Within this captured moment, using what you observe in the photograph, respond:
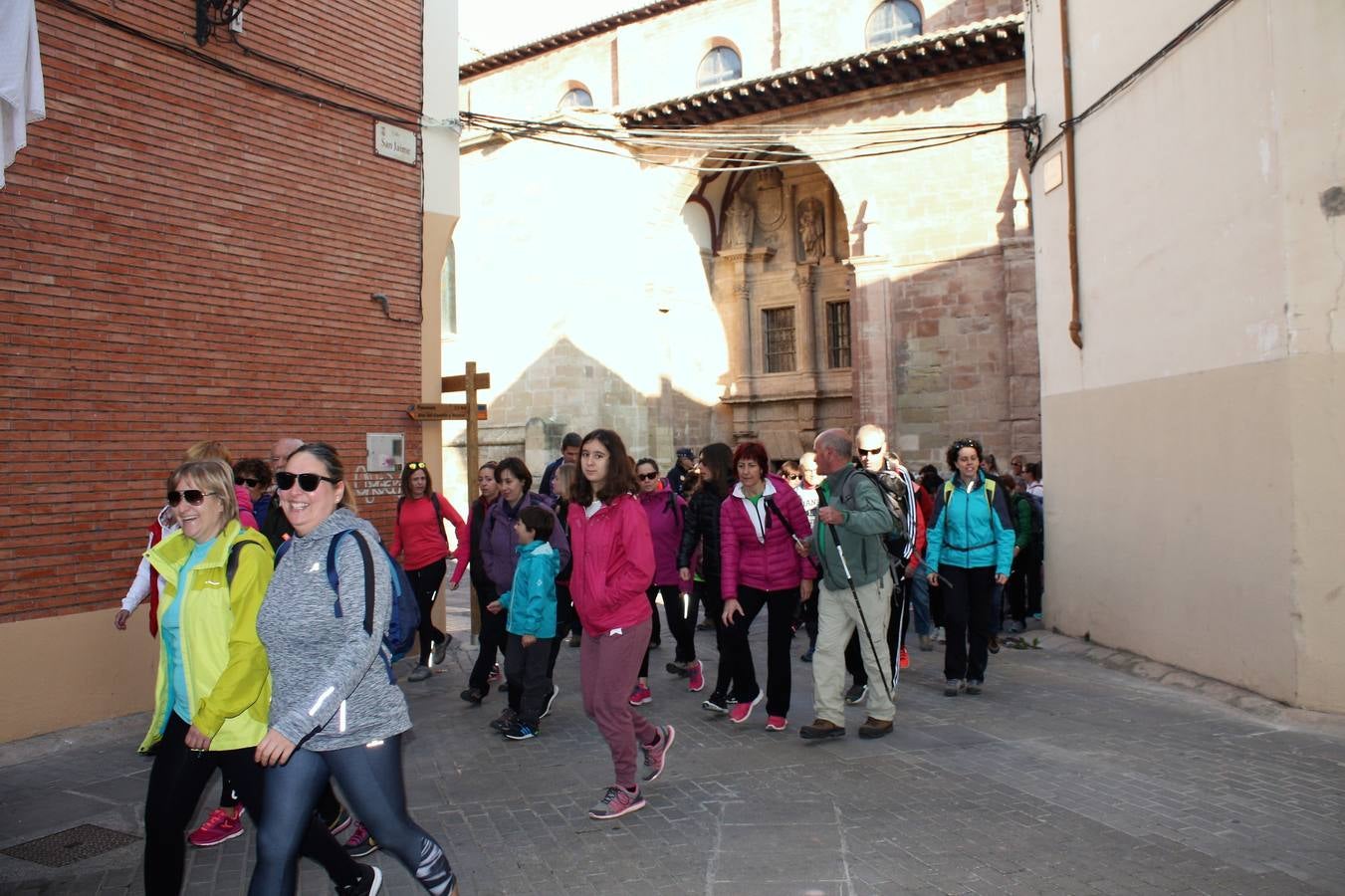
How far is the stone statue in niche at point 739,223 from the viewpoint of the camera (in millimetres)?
25109

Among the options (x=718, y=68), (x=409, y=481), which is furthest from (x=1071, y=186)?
(x=718, y=68)

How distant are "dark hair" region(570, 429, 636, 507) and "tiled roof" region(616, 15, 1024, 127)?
48.4 ft

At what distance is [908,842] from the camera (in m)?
4.53

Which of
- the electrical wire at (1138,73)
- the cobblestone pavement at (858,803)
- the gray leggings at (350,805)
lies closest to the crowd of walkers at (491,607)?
the gray leggings at (350,805)

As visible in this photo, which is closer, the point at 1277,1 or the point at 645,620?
the point at 645,620

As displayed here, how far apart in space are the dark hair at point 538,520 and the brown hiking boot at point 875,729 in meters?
2.24

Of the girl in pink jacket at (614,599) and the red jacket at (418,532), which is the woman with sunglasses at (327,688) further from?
the red jacket at (418,532)

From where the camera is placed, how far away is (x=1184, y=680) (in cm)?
772

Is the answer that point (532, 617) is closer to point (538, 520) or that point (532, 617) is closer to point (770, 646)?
point (538, 520)

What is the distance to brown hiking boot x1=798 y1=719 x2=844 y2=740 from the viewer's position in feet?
20.4

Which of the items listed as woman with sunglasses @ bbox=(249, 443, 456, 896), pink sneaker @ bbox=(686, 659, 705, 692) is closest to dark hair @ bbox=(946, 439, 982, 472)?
pink sneaker @ bbox=(686, 659, 705, 692)

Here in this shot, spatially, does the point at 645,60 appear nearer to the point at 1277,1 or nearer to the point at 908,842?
the point at 1277,1

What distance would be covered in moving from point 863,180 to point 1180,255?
1238 centimetres

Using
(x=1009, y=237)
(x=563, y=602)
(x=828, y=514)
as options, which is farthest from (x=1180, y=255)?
(x=1009, y=237)
